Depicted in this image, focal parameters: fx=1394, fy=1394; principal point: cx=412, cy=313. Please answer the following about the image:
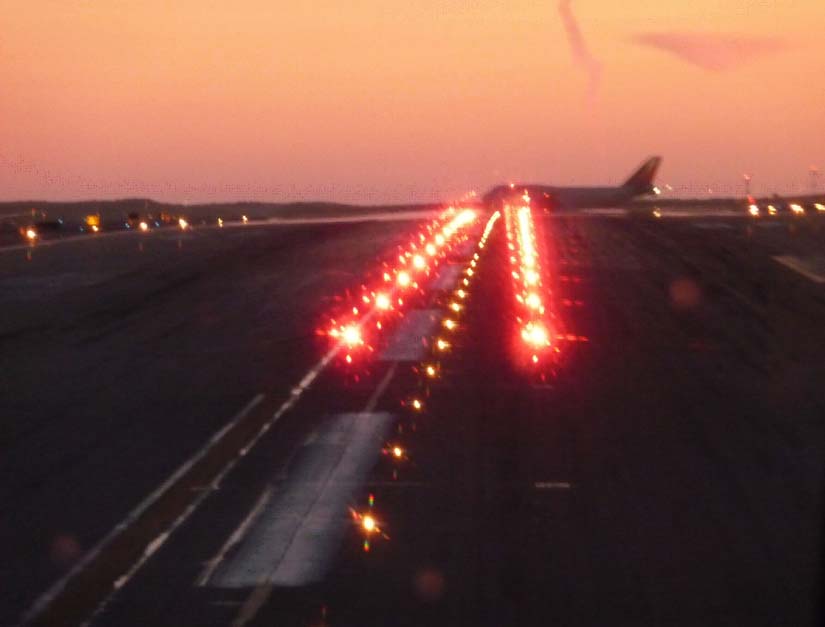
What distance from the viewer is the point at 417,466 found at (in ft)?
43.8

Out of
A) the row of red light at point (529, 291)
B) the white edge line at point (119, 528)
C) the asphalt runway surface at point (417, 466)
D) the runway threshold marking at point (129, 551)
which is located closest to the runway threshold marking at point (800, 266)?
the asphalt runway surface at point (417, 466)

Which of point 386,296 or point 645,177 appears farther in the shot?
point 645,177

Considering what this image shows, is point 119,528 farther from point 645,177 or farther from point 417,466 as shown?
point 645,177

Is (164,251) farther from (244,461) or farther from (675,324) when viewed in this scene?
(244,461)

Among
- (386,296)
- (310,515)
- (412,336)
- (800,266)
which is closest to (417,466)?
(310,515)

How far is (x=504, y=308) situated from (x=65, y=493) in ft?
54.0

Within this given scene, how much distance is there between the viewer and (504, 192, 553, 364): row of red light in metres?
23.2

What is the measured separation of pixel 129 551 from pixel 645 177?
331ft

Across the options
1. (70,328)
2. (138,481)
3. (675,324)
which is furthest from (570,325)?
(138,481)

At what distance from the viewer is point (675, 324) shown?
25.3 metres

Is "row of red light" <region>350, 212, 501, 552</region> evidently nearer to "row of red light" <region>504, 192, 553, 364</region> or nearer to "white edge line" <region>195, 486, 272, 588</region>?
"white edge line" <region>195, 486, 272, 588</region>

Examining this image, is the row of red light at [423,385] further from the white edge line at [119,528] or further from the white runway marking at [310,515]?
the white edge line at [119,528]

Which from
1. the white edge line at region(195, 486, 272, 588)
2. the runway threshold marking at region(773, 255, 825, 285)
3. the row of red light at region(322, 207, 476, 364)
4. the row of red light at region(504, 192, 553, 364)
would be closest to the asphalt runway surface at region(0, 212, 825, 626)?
the white edge line at region(195, 486, 272, 588)

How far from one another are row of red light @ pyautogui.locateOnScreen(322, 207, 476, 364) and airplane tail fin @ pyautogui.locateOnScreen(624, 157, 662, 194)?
55459 millimetres
